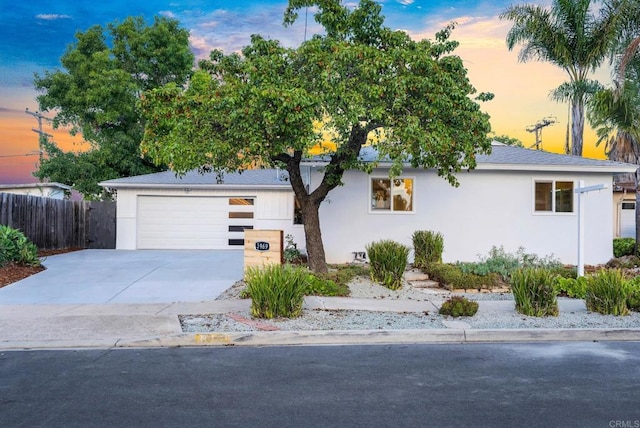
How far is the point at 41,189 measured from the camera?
26.8 m

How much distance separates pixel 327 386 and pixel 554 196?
43.6 ft

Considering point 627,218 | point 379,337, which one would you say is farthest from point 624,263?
point 627,218

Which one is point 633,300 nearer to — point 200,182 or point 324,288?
point 324,288

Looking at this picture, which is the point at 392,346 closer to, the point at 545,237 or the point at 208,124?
the point at 208,124

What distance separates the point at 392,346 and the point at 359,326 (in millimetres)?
982

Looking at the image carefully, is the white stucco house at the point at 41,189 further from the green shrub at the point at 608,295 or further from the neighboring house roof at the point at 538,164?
the green shrub at the point at 608,295

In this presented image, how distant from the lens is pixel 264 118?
10742 mm

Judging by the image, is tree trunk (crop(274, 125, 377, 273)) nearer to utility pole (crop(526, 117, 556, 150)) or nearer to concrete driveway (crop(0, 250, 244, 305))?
concrete driveway (crop(0, 250, 244, 305))

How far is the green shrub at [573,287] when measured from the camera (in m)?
11.6

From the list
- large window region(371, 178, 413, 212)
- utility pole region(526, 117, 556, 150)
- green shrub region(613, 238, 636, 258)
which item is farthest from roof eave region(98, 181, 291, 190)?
utility pole region(526, 117, 556, 150)

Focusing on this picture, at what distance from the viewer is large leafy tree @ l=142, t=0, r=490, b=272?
1095 centimetres

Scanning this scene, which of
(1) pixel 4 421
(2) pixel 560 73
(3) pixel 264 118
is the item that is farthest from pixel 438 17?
(1) pixel 4 421

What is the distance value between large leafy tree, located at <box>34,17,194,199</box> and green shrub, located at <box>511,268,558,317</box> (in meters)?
22.8

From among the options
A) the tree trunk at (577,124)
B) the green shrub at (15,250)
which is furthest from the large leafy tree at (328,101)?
the tree trunk at (577,124)
